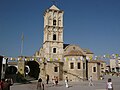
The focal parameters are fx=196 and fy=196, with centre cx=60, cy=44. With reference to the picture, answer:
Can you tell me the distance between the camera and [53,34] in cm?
4884

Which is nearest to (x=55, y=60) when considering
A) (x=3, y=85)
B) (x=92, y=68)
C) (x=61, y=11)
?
(x=92, y=68)

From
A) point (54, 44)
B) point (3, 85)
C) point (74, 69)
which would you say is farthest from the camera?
point (54, 44)

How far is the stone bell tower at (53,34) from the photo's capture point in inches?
1874

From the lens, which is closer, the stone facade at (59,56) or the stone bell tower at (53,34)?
the stone facade at (59,56)

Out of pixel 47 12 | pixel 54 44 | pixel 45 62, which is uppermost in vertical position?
pixel 47 12

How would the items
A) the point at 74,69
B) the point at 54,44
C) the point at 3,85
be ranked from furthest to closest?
the point at 54,44 < the point at 74,69 < the point at 3,85

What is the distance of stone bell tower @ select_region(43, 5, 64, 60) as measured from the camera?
47.6 meters

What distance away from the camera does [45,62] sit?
153 ft

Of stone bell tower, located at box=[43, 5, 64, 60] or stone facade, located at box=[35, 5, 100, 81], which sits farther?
stone bell tower, located at box=[43, 5, 64, 60]

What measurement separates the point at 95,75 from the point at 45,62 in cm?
1305

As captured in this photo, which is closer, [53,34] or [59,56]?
[59,56]

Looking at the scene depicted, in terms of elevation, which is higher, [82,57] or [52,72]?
[82,57]

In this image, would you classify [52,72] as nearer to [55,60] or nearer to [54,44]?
[55,60]

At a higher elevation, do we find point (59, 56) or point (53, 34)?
point (53, 34)
